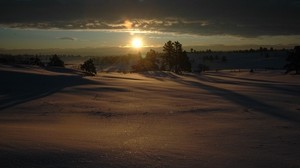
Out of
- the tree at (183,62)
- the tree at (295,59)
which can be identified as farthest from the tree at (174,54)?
the tree at (295,59)

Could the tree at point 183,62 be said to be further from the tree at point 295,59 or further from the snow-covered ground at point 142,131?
the snow-covered ground at point 142,131

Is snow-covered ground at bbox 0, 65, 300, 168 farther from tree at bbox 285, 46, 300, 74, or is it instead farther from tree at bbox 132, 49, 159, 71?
tree at bbox 132, 49, 159, 71

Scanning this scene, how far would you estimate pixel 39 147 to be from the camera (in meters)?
7.16

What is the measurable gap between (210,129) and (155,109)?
418 centimetres

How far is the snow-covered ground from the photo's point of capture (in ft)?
22.2

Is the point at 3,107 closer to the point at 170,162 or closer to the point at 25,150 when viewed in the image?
the point at 25,150

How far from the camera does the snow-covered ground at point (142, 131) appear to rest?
6754 millimetres

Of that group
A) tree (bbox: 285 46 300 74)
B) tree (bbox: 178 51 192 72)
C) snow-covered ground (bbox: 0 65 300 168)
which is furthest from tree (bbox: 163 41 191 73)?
snow-covered ground (bbox: 0 65 300 168)

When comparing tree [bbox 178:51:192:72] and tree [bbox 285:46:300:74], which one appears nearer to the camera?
tree [bbox 285:46:300:74]

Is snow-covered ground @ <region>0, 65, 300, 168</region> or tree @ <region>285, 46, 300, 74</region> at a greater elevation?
tree @ <region>285, 46, 300, 74</region>

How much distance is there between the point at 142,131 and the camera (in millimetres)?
9859

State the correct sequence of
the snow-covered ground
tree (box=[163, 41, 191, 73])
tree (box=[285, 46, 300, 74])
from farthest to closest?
1. tree (box=[163, 41, 191, 73])
2. tree (box=[285, 46, 300, 74])
3. the snow-covered ground

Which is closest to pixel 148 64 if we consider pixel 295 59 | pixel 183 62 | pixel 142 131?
pixel 183 62

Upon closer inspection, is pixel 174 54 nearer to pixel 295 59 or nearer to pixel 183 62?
pixel 183 62
